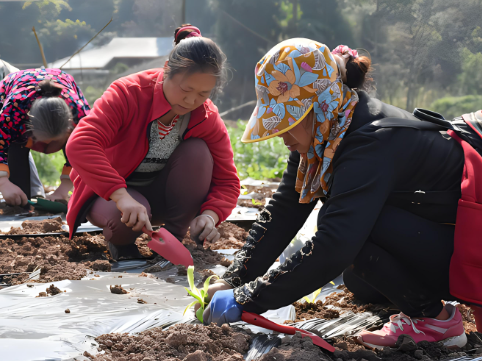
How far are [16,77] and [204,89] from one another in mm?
1708

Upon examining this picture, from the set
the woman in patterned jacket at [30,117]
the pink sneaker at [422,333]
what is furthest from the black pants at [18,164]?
the pink sneaker at [422,333]

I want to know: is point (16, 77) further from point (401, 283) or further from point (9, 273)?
point (401, 283)

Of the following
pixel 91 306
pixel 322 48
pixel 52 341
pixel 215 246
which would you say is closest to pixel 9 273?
pixel 91 306

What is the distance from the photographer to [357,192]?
3.74 feet

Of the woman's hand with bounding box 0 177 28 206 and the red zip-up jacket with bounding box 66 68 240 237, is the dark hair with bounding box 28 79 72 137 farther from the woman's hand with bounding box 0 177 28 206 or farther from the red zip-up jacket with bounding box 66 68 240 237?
the red zip-up jacket with bounding box 66 68 240 237

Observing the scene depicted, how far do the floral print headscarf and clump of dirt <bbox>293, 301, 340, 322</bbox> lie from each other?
0.57 metres

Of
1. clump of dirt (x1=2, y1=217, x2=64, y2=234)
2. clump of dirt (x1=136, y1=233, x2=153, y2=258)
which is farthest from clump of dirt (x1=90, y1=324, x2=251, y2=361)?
clump of dirt (x1=2, y1=217, x2=64, y2=234)

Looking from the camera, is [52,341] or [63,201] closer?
[52,341]

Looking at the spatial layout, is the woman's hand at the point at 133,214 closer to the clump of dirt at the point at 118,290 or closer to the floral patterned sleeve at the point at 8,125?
the clump of dirt at the point at 118,290

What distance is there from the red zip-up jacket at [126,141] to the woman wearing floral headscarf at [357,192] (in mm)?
759

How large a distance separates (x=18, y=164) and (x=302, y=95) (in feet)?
8.27

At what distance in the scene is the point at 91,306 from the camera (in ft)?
4.62

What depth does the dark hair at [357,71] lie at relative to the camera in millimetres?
1290

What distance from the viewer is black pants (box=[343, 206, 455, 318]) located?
1282mm
